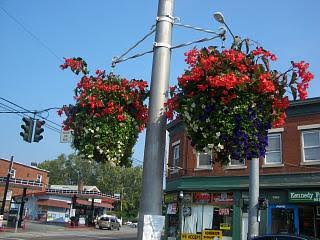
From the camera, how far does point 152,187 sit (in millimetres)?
5113

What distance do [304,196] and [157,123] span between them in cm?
1987

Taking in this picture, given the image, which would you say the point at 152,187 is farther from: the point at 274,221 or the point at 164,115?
the point at 274,221

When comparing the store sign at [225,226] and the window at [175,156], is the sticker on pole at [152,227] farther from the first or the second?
the window at [175,156]

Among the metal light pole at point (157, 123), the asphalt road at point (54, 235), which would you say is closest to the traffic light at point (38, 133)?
the asphalt road at point (54, 235)

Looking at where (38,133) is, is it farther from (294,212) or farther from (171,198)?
(294,212)

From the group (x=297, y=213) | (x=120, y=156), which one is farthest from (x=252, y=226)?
(x=120, y=156)

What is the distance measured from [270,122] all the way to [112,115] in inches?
76.3

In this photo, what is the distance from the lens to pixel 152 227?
493 cm

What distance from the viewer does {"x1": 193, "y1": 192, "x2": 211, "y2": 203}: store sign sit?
27.2 m

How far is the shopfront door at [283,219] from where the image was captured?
23906 millimetres

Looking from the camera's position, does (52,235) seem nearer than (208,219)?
No

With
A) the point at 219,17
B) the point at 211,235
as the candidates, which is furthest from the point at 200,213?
the point at 219,17

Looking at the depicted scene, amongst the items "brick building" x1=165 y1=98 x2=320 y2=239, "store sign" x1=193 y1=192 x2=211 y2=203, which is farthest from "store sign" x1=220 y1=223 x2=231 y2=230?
"store sign" x1=193 y1=192 x2=211 y2=203

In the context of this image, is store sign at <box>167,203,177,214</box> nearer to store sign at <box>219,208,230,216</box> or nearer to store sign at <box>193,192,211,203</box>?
store sign at <box>193,192,211,203</box>
